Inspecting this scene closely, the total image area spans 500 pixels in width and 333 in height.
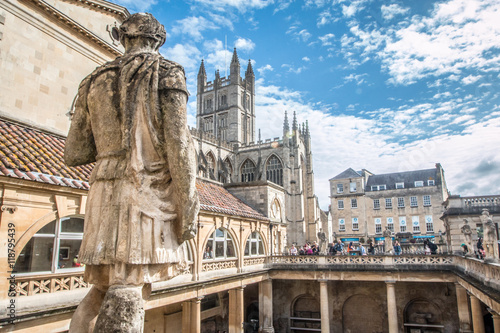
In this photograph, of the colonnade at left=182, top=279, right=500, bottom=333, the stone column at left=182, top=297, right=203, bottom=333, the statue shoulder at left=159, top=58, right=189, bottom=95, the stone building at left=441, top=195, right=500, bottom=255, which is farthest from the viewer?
the stone building at left=441, top=195, right=500, bottom=255

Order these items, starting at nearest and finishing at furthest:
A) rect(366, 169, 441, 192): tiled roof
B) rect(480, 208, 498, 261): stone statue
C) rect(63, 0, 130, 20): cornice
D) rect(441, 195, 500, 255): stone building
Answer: rect(480, 208, 498, 261): stone statue
rect(63, 0, 130, 20): cornice
rect(441, 195, 500, 255): stone building
rect(366, 169, 441, 192): tiled roof

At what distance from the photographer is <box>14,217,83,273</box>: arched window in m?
9.42

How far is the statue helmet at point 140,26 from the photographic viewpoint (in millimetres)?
3426

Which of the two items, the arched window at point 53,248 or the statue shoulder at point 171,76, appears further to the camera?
the arched window at point 53,248

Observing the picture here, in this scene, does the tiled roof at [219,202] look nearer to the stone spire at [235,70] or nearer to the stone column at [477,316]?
the stone column at [477,316]

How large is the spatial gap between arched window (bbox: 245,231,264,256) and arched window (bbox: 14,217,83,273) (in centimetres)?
1202

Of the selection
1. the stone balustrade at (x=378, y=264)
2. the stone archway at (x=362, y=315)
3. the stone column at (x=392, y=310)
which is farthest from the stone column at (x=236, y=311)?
the stone archway at (x=362, y=315)

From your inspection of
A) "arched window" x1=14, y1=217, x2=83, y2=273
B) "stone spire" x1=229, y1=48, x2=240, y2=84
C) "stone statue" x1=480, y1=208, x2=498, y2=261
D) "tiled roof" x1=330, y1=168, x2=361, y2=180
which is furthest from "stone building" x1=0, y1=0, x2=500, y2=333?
"stone spire" x1=229, y1=48, x2=240, y2=84

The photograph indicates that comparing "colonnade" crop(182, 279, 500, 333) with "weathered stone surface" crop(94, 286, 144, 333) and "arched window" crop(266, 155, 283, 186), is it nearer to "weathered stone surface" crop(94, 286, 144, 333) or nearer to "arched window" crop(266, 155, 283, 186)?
"weathered stone surface" crop(94, 286, 144, 333)

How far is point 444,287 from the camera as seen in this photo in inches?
938

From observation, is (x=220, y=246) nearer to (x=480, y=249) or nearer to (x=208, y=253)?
(x=208, y=253)

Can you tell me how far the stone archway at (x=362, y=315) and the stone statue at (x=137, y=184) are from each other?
83.8ft

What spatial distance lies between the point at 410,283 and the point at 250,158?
1506 inches

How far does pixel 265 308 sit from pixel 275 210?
6747 mm
